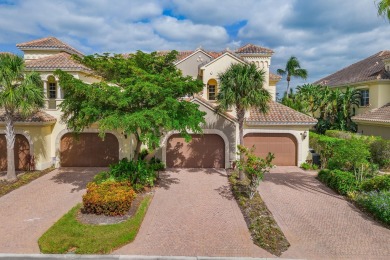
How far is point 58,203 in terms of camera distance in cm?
1320

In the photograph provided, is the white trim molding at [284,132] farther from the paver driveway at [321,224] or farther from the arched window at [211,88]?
the paver driveway at [321,224]

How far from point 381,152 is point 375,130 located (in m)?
5.33

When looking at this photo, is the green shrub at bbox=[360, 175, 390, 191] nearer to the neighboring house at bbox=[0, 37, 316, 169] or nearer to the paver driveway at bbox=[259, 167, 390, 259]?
the paver driveway at bbox=[259, 167, 390, 259]

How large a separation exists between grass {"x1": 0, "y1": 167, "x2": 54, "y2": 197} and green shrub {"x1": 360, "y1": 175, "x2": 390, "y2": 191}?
19960 millimetres

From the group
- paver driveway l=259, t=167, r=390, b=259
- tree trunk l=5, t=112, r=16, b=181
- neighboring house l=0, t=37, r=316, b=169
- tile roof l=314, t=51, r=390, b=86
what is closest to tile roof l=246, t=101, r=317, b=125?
neighboring house l=0, t=37, r=316, b=169

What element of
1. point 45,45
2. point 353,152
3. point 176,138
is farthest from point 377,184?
point 45,45

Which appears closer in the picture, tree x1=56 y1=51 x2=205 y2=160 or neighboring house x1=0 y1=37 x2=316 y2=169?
tree x1=56 y1=51 x2=205 y2=160

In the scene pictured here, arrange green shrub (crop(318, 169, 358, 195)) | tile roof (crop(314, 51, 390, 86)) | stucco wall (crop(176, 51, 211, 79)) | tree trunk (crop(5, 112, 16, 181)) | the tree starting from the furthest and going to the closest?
tile roof (crop(314, 51, 390, 86))
stucco wall (crop(176, 51, 211, 79))
tree trunk (crop(5, 112, 16, 181))
green shrub (crop(318, 169, 358, 195))
the tree

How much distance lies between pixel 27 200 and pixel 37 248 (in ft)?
18.7

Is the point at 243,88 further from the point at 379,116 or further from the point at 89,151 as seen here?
the point at 379,116

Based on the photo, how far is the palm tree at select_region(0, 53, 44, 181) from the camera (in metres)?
15.0

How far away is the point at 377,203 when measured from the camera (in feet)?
38.3

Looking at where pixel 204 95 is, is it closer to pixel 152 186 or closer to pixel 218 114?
Result: pixel 218 114

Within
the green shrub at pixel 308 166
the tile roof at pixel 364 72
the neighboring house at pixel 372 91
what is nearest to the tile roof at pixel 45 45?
the green shrub at pixel 308 166
